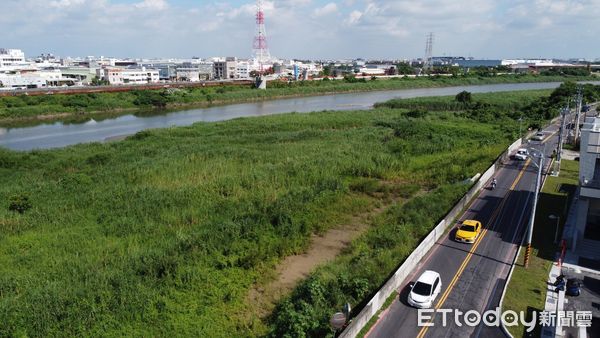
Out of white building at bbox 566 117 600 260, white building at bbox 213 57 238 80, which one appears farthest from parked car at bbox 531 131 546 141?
white building at bbox 213 57 238 80

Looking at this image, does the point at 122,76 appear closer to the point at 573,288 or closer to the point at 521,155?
the point at 521,155

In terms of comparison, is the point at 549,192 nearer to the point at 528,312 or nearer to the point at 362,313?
the point at 528,312

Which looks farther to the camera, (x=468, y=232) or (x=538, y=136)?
(x=538, y=136)

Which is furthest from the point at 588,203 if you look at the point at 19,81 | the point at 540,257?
the point at 19,81

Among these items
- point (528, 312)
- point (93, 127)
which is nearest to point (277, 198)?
point (528, 312)

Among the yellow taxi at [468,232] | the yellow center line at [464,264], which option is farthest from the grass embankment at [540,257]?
the yellow taxi at [468,232]

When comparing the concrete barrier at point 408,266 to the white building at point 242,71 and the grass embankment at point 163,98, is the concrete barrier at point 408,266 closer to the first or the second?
the grass embankment at point 163,98

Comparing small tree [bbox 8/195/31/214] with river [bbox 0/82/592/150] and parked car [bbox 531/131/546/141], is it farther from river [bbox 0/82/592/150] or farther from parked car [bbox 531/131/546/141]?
parked car [bbox 531/131/546/141]
